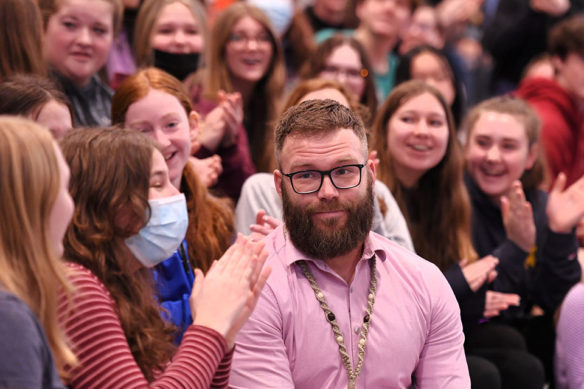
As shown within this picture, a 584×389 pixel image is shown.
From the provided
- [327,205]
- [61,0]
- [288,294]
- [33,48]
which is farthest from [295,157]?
[61,0]

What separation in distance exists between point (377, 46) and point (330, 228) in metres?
3.37

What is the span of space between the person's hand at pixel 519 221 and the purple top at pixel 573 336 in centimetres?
41

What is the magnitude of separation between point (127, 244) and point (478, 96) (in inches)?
190

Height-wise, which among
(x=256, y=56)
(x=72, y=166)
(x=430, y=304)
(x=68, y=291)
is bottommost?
(x=430, y=304)

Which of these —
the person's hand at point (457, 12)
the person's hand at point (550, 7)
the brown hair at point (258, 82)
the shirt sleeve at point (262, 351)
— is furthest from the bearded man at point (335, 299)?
the person's hand at point (457, 12)

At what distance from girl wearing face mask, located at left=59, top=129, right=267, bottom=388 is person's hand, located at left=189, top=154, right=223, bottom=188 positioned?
3.68ft

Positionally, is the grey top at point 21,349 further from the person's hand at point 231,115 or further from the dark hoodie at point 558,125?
the dark hoodie at point 558,125

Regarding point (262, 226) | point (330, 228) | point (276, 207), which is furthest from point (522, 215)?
point (330, 228)

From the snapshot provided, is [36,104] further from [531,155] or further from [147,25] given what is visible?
[531,155]

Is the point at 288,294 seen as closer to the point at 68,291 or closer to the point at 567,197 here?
the point at 68,291

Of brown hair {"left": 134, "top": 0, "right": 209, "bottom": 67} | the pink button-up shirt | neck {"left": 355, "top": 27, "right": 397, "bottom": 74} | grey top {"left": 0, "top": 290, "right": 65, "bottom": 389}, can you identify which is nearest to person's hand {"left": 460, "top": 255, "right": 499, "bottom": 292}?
the pink button-up shirt

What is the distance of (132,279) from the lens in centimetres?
242

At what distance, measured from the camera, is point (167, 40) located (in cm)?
438

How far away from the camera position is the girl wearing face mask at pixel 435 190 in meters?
3.74
